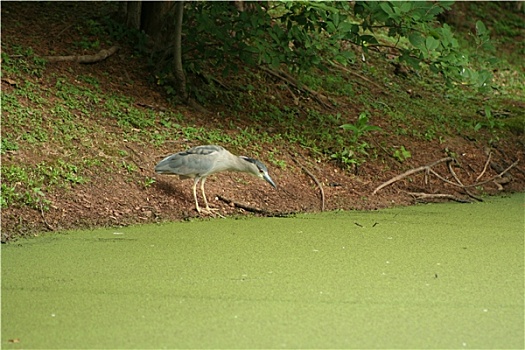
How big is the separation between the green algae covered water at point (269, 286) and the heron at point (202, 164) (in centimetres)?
31

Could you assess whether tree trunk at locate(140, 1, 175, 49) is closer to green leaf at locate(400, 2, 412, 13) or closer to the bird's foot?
green leaf at locate(400, 2, 412, 13)

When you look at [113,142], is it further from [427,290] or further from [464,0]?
[464,0]

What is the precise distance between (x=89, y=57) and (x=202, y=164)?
2.19 meters

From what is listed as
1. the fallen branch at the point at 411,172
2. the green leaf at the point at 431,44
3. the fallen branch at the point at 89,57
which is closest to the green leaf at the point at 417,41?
the green leaf at the point at 431,44

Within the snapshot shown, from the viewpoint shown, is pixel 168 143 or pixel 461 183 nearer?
pixel 168 143

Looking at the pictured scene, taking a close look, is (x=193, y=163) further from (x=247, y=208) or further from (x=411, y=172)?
(x=411, y=172)

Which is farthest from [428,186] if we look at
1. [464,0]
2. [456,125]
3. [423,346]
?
[464,0]

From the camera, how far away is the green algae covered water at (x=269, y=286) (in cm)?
305

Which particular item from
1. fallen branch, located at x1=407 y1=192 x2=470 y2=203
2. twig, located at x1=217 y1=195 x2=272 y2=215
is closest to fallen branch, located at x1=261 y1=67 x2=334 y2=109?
fallen branch, located at x1=407 y1=192 x2=470 y2=203

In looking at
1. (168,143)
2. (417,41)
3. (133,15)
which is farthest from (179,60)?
(417,41)

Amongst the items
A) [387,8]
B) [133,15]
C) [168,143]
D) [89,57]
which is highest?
[387,8]

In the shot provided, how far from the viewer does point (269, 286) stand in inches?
145

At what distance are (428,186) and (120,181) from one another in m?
2.55

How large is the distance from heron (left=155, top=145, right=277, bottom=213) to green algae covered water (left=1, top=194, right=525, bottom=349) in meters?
0.31
